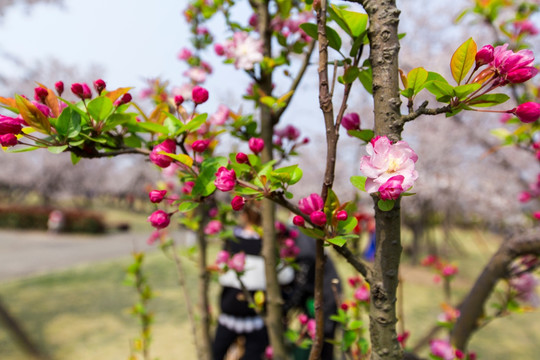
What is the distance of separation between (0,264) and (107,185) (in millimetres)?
18897

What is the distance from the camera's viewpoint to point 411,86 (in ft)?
1.70

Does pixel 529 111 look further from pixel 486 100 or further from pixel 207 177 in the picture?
pixel 207 177

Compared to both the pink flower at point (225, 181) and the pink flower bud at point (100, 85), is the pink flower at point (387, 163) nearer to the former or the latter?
the pink flower at point (225, 181)

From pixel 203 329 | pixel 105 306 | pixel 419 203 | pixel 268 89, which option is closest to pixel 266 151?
pixel 268 89

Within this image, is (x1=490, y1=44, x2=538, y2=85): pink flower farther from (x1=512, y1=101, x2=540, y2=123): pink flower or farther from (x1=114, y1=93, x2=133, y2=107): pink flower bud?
(x1=114, y1=93, x2=133, y2=107): pink flower bud

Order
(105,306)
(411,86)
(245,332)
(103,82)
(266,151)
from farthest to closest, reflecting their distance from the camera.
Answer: (105,306) → (245,332) → (266,151) → (103,82) → (411,86)

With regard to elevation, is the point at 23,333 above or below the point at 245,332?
below

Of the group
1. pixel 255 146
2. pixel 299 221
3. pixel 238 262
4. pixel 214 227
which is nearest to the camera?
pixel 299 221

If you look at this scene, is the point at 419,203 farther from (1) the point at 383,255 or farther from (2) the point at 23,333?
(1) the point at 383,255

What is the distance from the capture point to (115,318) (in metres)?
4.31

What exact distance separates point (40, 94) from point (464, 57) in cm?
69

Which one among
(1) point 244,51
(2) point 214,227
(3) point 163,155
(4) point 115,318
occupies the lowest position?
(4) point 115,318

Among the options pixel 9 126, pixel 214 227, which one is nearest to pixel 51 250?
pixel 214 227

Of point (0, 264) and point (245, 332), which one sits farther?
point (0, 264)
